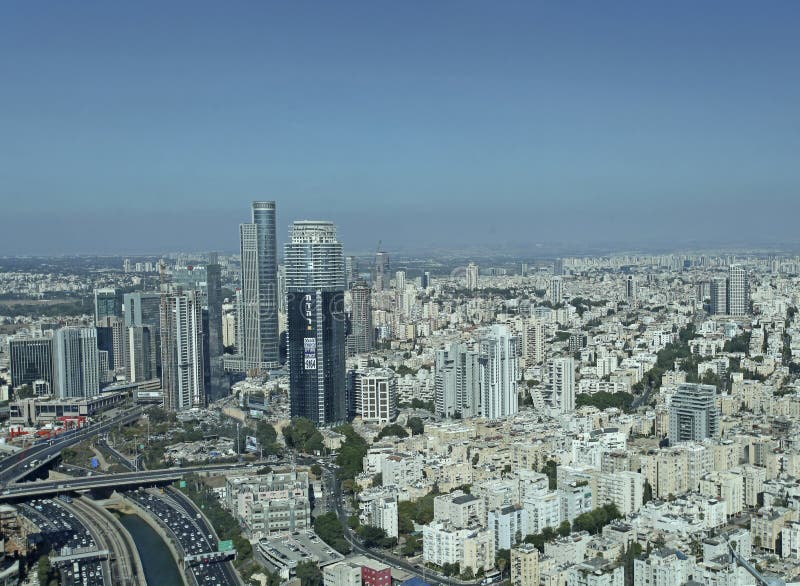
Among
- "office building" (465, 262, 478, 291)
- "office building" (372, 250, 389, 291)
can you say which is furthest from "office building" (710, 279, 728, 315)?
"office building" (372, 250, 389, 291)

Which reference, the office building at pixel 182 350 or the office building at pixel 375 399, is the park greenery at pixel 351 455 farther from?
the office building at pixel 182 350

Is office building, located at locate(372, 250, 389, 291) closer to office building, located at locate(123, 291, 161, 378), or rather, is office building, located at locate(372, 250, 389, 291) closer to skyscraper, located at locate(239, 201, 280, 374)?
skyscraper, located at locate(239, 201, 280, 374)

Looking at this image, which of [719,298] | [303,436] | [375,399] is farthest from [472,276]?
[303,436]

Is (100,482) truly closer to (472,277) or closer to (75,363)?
(75,363)

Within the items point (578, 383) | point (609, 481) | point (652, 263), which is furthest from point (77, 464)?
point (652, 263)

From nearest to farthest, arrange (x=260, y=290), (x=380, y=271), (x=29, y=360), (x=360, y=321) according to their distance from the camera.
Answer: (x=29, y=360) → (x=260, y=290) → (x=360, y=321) → (x=380, y=271)

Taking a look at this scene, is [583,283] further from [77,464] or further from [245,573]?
[245,573]
